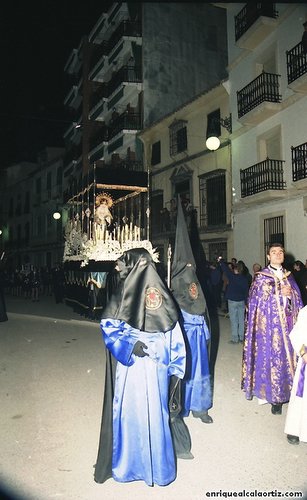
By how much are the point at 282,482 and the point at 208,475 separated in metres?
0.61

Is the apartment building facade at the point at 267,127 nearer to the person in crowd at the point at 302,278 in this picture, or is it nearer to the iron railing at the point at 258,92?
the iron railing at the point at 258,92

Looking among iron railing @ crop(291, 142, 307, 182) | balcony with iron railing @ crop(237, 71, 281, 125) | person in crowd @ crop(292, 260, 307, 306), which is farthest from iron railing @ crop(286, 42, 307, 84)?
person in crowd @ crop(292, 260, 307, 306)

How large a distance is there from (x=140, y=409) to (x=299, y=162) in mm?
11922

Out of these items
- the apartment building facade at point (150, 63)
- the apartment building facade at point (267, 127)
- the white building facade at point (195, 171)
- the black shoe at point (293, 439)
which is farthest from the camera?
the apartment building facade at point (150, 63)

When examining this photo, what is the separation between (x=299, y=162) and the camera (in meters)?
12.8

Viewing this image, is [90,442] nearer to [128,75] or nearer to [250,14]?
[250,14]

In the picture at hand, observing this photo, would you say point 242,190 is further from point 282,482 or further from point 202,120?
point 282,482

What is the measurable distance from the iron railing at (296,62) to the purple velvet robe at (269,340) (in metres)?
10.4

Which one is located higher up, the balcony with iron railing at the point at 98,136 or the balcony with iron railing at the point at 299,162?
the balcony with iron railing at the point at 98,136

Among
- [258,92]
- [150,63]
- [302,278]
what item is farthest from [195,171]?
[302,278]

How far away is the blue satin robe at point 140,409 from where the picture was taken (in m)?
2.91

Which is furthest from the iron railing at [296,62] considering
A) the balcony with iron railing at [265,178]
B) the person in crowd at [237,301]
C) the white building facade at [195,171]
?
the person in crowd at [237,301]

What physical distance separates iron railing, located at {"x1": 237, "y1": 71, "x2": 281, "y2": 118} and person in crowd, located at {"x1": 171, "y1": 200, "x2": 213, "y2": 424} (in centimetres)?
1139

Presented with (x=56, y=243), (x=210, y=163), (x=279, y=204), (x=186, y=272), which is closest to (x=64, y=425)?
(x=186, y=272)
